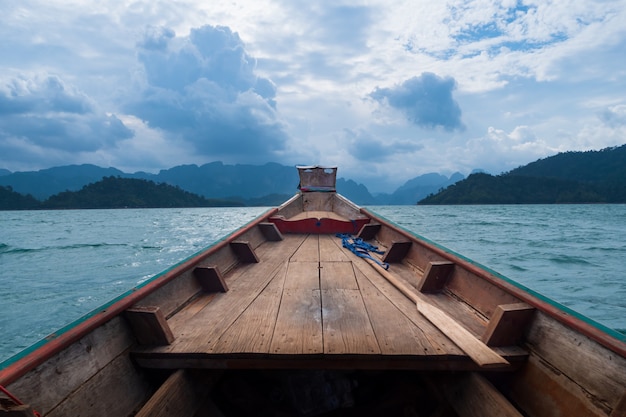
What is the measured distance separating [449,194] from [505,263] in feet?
329

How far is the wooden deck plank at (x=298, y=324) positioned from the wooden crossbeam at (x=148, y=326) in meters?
0.76

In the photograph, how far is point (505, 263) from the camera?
1647 cm

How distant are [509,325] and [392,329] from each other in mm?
810

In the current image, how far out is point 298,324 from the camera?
2707 millimetres

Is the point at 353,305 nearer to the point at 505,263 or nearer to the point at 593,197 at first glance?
the point at 505,263

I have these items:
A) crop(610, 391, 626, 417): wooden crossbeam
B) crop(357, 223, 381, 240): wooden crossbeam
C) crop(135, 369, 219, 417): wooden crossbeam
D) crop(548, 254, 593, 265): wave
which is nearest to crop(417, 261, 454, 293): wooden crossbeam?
crop(610, 391, 626, 417): wooden crossbeam

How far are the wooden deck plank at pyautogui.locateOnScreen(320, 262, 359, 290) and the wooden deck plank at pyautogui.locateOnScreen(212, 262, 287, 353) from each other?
0.59 m

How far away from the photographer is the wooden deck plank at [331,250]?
498 centimetres

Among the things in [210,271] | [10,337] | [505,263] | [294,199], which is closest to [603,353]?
[210,271]

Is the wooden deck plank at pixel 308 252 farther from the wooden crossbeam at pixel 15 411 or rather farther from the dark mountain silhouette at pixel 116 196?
the dark mountain silhouette at pixel 116 196

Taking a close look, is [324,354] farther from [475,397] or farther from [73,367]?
[73,367]

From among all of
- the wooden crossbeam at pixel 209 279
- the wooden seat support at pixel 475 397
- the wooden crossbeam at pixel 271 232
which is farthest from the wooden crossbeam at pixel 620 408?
the wooden crossbeam at pixel 271 232

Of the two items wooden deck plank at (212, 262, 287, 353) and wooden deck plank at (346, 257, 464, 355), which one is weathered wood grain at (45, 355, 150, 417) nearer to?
wooden deck plank at (212, 262, 287, 353)

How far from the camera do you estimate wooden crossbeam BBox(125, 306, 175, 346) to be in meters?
2.32
